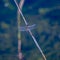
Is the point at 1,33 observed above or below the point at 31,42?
above

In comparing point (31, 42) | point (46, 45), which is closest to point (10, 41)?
point (31, 42)

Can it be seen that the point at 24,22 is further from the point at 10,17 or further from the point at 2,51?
the point at 2,51

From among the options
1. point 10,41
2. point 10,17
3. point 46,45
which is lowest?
point 46,45

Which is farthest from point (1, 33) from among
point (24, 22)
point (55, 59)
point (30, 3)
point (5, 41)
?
point (55, 59)

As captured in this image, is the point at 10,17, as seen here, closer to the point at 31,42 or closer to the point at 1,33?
the point at 1,33

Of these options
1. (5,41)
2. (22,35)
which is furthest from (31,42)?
(5,41)

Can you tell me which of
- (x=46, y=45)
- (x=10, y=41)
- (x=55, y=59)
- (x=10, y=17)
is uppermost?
(x=10, y=17)
